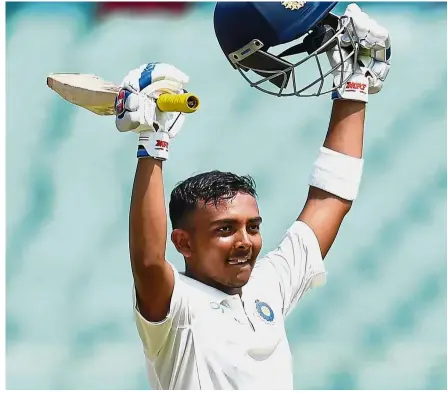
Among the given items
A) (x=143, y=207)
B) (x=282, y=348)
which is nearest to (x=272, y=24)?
(x=143, y=207)

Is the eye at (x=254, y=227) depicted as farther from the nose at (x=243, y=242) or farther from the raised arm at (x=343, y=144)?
the raised arm at (x=343, y=144)

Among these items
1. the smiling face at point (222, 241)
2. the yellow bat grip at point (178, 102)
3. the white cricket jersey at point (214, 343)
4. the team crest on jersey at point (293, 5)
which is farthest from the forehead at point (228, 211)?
the team crest on jersey at point (293, 5)

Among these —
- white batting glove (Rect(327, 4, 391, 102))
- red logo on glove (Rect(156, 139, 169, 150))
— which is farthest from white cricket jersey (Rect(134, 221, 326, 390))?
white batting glove (Rect(327, 4, 391, 102))

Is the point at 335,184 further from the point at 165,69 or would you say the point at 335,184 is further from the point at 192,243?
the point at 165,69

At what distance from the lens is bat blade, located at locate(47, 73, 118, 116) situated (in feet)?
6.16

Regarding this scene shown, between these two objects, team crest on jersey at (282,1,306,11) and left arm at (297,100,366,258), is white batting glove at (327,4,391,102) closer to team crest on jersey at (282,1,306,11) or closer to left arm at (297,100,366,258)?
left arm at (297,100,366,258)

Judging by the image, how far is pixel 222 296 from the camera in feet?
6.10

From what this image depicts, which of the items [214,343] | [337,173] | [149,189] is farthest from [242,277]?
[337,173]

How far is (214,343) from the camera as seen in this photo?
178cm

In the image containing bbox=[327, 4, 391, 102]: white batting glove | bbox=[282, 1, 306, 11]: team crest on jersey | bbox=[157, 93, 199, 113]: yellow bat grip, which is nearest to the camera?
bbox=[157, 93, 199, 113]: yellow bat grip

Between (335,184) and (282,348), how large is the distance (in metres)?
0.40

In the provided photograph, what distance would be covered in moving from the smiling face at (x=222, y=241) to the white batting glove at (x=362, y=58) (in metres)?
0.41

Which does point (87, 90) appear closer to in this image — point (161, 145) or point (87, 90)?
point (87, 90)

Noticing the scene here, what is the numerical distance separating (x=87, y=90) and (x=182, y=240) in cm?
33
